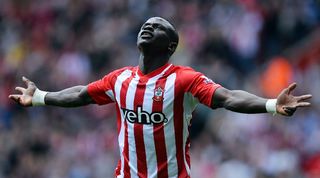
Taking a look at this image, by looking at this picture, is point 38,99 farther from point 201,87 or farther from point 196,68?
point 196,68

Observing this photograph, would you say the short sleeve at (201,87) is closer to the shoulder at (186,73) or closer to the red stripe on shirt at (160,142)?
the shoulder at (186,73)

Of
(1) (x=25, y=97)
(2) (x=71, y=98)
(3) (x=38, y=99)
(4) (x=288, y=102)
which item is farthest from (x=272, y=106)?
(1) (x=25, y=97)

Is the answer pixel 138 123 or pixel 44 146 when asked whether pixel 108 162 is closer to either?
pixel 44 146

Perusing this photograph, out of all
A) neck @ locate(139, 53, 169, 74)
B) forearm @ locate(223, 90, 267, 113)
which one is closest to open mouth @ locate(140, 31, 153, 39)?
neck @ locate(139, 53, 169, 74)

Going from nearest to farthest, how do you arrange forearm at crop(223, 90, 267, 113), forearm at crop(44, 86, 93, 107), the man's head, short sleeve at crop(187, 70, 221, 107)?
forearm at crop(223, 90, 267, 113), short sleeve at crop(187, 70, 221, 107), the man's head, forearm at crop(44, 86, 93, 107)

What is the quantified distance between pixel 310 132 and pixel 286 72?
157cm

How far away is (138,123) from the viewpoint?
27.7 ft

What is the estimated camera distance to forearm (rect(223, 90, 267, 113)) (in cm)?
794

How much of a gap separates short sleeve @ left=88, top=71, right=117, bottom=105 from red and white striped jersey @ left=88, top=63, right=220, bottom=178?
0.31ft

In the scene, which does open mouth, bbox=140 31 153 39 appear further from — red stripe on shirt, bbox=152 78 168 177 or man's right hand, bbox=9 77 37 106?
man's right hand, bbox=9 77 37 106

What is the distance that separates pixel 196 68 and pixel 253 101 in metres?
7.78

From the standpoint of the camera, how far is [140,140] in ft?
27.8

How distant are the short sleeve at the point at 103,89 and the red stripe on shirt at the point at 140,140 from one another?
30 cm

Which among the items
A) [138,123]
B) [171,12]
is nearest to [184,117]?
[138,123]
